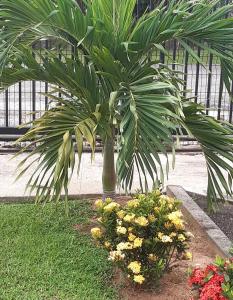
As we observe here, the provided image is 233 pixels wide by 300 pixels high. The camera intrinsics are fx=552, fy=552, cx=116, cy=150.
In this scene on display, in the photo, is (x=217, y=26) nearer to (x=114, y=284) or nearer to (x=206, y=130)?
(x=206, y=130)

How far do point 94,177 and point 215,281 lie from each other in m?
3.29

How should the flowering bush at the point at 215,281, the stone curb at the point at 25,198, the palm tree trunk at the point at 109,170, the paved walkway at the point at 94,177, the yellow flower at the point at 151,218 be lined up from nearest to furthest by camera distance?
1. the flowering bush at the point at 215,281
2. the yellow flower at the point at 151,218
3. the palm tree trunk at the point at 109,170
4. the stone curb at the point at 25,198
5. the paved walkway at the point at 94,177

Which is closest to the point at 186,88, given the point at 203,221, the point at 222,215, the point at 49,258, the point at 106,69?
the point at 222,215

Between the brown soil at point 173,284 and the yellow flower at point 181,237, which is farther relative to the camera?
the brown soil at point 173,284

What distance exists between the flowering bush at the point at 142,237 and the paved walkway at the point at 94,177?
191 cm

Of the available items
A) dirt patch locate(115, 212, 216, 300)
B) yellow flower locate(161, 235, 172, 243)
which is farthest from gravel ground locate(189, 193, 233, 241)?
yellow flower locate(161, 235, 172, 243)

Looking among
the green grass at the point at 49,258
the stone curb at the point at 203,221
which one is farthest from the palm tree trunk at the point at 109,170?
the stone curb at the point at 203,221

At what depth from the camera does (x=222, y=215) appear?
194 inches

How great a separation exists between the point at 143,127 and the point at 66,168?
572mm

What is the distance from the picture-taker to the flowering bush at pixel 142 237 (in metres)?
3.32

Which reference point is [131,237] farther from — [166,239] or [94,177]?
[94,177]

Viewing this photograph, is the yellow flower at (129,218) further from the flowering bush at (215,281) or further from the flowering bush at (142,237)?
the flowering bush at (215,281)

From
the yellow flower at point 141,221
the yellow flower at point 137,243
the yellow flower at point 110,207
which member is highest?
the yellow flower at point 110,207

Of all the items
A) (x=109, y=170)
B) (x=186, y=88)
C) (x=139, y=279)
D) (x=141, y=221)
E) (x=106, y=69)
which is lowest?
(x=139, y=279)
